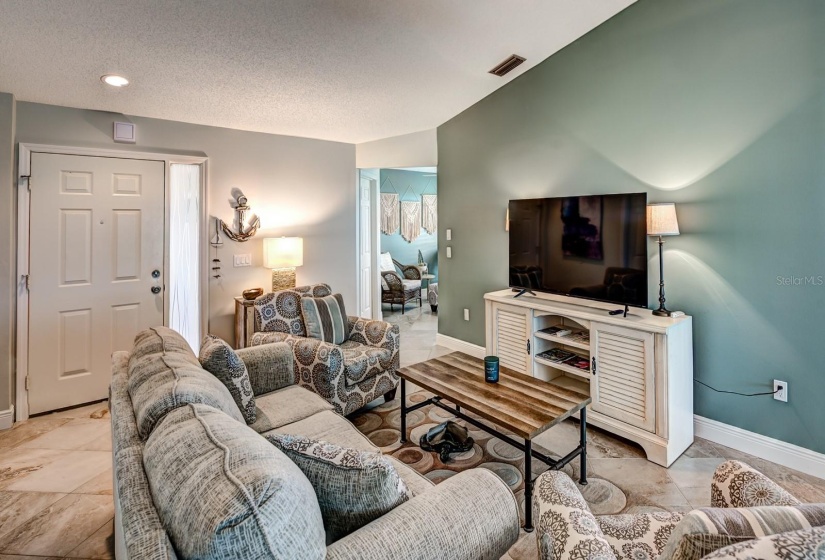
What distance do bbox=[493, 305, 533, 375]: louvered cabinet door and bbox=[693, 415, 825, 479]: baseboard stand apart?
44.1 inches

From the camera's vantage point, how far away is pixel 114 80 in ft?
8.98

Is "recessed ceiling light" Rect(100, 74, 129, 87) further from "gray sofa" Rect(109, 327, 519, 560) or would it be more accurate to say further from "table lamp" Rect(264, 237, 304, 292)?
"gray sofa" Rect(109, 327, 519, 560)

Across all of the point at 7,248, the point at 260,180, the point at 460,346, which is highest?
the point at 260,180

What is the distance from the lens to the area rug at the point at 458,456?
6.93 ft

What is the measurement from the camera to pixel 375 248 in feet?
19.1

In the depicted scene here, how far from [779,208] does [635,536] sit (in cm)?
211

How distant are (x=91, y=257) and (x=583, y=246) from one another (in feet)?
12.2

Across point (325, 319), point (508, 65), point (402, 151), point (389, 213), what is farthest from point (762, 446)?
point (389, 213)

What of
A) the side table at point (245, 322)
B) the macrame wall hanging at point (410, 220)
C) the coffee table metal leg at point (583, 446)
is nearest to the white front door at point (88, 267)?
the side table at point (245, 322)

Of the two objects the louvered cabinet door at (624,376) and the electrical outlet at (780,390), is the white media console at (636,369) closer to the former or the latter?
the louvered cabinet door at (624,376)

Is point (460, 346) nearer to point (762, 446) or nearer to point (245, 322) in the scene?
point (245, 322)

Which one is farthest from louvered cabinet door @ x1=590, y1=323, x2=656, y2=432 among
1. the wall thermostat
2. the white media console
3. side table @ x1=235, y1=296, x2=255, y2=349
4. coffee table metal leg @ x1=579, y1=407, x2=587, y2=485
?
the wall thermostat

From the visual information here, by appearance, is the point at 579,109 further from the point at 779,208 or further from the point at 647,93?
the point at 779,208

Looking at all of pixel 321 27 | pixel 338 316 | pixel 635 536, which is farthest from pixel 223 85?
pixel 635 536
